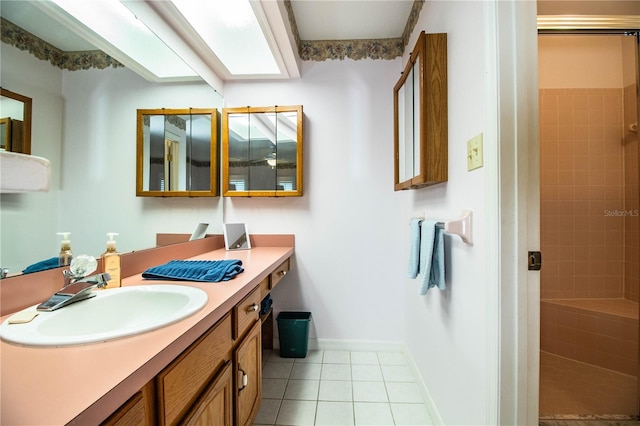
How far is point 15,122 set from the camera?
753 mm

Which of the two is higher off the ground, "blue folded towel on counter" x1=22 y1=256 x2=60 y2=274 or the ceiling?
the ceiling

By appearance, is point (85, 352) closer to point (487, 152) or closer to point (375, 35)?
point (487, 152)

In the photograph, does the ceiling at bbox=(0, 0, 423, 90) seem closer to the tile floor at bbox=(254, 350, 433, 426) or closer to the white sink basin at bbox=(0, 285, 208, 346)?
the white sink basin at bbox=(0, 285, 208, 346)

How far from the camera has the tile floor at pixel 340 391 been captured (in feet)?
4.54

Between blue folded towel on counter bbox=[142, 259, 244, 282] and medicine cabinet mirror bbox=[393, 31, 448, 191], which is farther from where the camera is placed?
medicine cabinet mirror bbox=[393, 31, 448, 191]

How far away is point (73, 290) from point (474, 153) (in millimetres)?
1444

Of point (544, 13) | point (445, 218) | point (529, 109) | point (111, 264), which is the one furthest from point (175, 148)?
point (544, 13)

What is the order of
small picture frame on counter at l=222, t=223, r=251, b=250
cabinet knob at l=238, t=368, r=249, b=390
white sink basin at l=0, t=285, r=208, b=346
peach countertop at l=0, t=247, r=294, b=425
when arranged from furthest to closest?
small picture frame on counter at l=222, t=223, r=251, b=250 → cabinet knob at l=238, t=368, r=249, b=390 → white sink basin at l=0, t=285, r=208, b=346 → peach countertop at l=0, t=247, r=294, b=425

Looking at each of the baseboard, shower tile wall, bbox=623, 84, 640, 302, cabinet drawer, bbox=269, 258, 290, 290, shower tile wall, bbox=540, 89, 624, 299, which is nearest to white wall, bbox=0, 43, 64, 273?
cabinet drawer, bbox=269, 258, 290, 290

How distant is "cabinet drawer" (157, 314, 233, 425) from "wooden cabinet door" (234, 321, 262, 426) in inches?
6.1

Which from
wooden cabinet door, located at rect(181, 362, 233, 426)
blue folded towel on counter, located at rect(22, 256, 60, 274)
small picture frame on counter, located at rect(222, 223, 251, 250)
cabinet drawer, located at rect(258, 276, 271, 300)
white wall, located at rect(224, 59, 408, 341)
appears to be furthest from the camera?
white wall, located at rect(224, 59, 408, 341)

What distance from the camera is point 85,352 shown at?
505 mm

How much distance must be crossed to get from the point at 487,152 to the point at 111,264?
1.42 metres

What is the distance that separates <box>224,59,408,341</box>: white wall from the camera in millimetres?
2014
